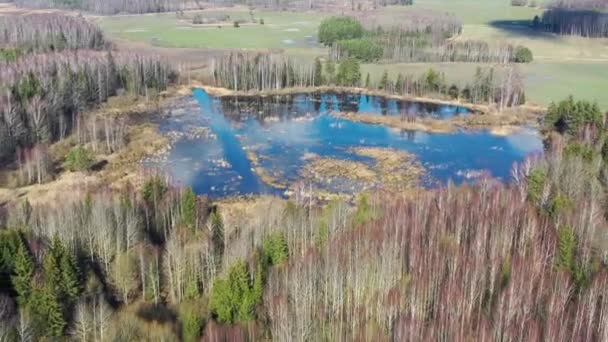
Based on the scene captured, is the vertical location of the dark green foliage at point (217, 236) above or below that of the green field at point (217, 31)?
below

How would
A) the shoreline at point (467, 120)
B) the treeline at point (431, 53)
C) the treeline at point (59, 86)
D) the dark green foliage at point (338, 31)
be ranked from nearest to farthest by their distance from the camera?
1. the treeline at point (59, 86)
2. the shoreline at point (467, 120)
3. the treeline at point (431, 53)
4. the dark green foliage at point (338, 31)

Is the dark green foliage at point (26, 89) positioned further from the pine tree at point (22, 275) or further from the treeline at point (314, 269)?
the pine tree at point (22, 275)

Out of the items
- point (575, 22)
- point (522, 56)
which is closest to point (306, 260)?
point (522, 56)

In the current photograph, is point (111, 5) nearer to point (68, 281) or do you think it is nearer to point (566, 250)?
point (68, 281)

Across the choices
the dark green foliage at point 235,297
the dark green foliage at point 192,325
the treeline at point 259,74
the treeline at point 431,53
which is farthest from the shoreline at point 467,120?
the dark green foliage at point 192,325

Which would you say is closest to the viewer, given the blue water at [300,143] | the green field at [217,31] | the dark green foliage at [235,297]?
the dark green foliage at [235,297]

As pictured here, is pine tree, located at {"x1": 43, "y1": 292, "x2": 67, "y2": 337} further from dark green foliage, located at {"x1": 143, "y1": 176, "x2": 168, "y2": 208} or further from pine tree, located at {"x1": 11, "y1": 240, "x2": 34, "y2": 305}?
dark green foliage, located at {"x1": 143, "y1": 176, "x2": 168, "y2": 208}
